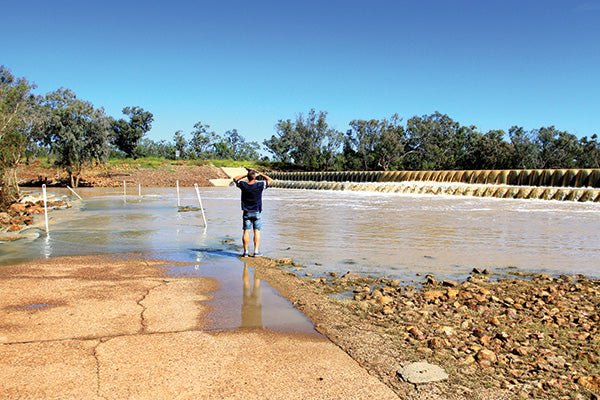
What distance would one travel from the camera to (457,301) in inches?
233

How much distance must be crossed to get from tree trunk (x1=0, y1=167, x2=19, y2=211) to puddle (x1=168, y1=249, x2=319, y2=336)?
44.9 feet

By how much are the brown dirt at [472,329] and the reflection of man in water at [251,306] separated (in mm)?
375

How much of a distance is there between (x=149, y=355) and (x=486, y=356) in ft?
9.30

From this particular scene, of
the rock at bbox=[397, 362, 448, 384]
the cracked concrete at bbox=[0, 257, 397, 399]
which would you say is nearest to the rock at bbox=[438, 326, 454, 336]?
the rock at bbox=[397, 362, 448, 384]

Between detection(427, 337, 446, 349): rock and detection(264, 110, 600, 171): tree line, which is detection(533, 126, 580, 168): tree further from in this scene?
detection(427, 337, 446, 349): rock

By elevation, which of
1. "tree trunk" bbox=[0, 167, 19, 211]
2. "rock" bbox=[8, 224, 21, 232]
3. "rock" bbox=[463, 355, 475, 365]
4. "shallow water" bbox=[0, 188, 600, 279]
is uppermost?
"tree trunk" bbox=[0, 167, 19, 211]

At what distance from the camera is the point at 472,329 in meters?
4.90

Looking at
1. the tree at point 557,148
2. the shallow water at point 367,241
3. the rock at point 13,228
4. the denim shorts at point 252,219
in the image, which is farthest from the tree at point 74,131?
the tree at point 557,148

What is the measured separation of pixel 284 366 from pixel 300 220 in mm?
13454

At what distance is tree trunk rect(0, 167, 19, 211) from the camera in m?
18.5

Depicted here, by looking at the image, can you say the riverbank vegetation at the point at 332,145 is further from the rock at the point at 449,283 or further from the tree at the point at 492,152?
the rock at the point at 449,283

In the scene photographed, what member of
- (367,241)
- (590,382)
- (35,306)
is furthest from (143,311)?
(367,241)

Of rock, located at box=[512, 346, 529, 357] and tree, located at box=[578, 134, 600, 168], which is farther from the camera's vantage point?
tree, located at box=[578, 134, 600, 168]

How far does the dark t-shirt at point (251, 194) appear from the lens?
906 centimetres
